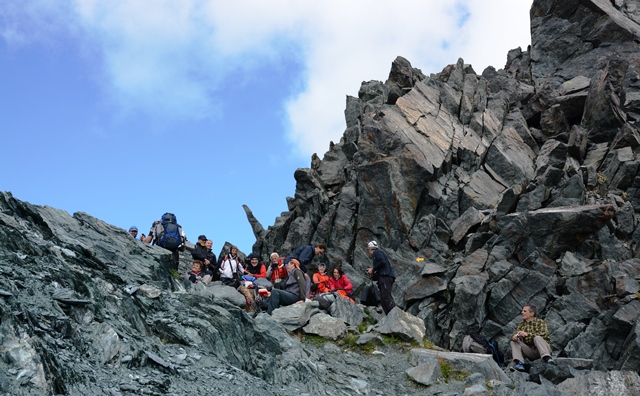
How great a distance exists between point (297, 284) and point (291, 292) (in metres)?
0.40

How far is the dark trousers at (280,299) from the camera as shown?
2056 cm

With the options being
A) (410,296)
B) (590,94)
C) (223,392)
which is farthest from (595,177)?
(223,392)

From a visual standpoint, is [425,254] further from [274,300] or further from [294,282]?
[274,300]

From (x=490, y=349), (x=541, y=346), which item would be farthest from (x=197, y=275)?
(x=541, y=346)

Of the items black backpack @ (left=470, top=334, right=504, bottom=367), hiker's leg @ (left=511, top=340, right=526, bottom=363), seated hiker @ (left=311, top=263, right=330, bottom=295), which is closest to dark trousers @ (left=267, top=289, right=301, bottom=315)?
seated hiker @ (left=311, top=263, right=330, bottom=295)

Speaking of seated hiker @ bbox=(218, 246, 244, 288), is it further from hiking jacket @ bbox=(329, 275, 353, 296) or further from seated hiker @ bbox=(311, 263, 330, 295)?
hiking jacket @ bbox=(329, 275, 353, 296)

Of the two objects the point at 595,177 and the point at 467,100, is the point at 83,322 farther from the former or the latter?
the point at 467,100

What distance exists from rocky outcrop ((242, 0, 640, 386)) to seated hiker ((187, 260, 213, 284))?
11.6 metres

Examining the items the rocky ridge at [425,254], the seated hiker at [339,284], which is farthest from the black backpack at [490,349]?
the seated hiker at [339,284]

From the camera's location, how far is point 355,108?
4738cm

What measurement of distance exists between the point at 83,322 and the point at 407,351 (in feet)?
35.4

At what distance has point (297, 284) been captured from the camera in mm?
21250

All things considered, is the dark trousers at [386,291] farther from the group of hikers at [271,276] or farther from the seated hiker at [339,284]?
the seated hiker at [339,284]

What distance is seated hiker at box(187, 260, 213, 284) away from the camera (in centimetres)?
2293
